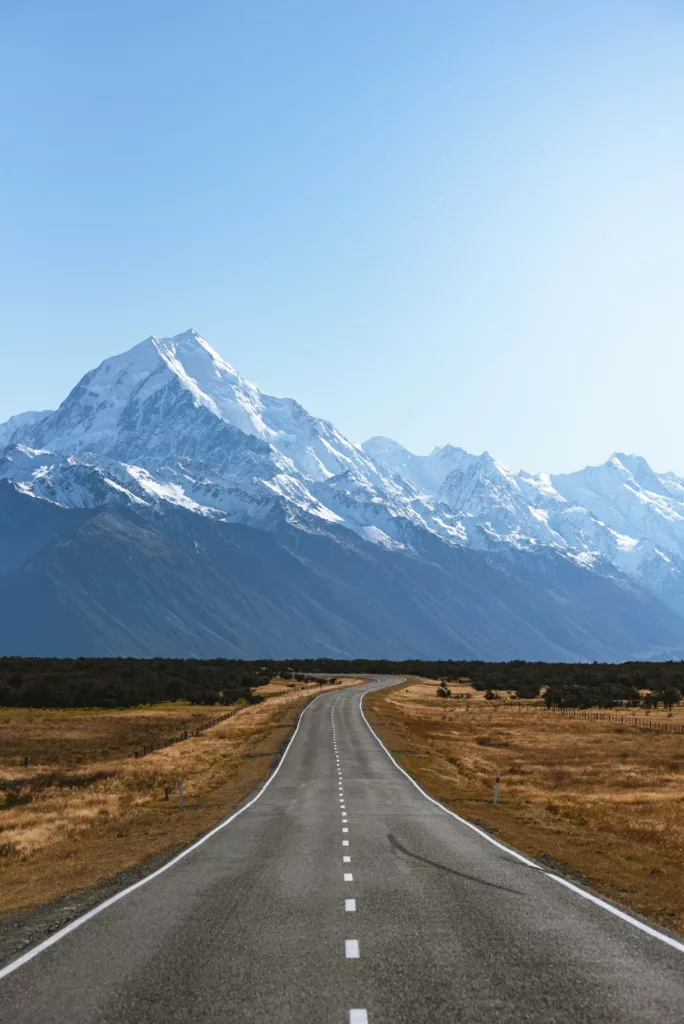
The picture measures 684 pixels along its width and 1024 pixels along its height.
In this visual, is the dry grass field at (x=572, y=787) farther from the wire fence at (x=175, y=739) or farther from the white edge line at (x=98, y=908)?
the wire fence at (x=175, y=739)

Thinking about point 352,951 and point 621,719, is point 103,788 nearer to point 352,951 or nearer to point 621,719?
point 352,951

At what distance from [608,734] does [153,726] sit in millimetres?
40900

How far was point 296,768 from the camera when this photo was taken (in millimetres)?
45562

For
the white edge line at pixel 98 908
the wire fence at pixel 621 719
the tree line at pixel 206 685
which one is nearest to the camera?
the white edge line at pixel 98 908

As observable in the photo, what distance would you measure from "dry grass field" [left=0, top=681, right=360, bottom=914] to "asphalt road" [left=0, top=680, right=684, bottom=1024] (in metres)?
4.33

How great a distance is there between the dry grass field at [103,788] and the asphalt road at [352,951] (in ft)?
14.2

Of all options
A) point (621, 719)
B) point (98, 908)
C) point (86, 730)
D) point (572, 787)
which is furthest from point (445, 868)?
point (621, 719)

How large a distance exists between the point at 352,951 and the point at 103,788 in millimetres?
33665

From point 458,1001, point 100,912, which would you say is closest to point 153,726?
point 100,912

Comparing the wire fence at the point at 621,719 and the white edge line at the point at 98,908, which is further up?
the white edge line at the point at 98,908

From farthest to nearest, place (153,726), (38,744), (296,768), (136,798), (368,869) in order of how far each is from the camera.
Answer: (153,726), (38,744), (296,768), (136,798), (368,869)

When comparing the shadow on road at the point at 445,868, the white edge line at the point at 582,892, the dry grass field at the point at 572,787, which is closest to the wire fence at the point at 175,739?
the dry grass field at the point at 572,787

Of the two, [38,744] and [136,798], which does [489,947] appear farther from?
[38,744]

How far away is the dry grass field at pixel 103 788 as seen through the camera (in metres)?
23.7
